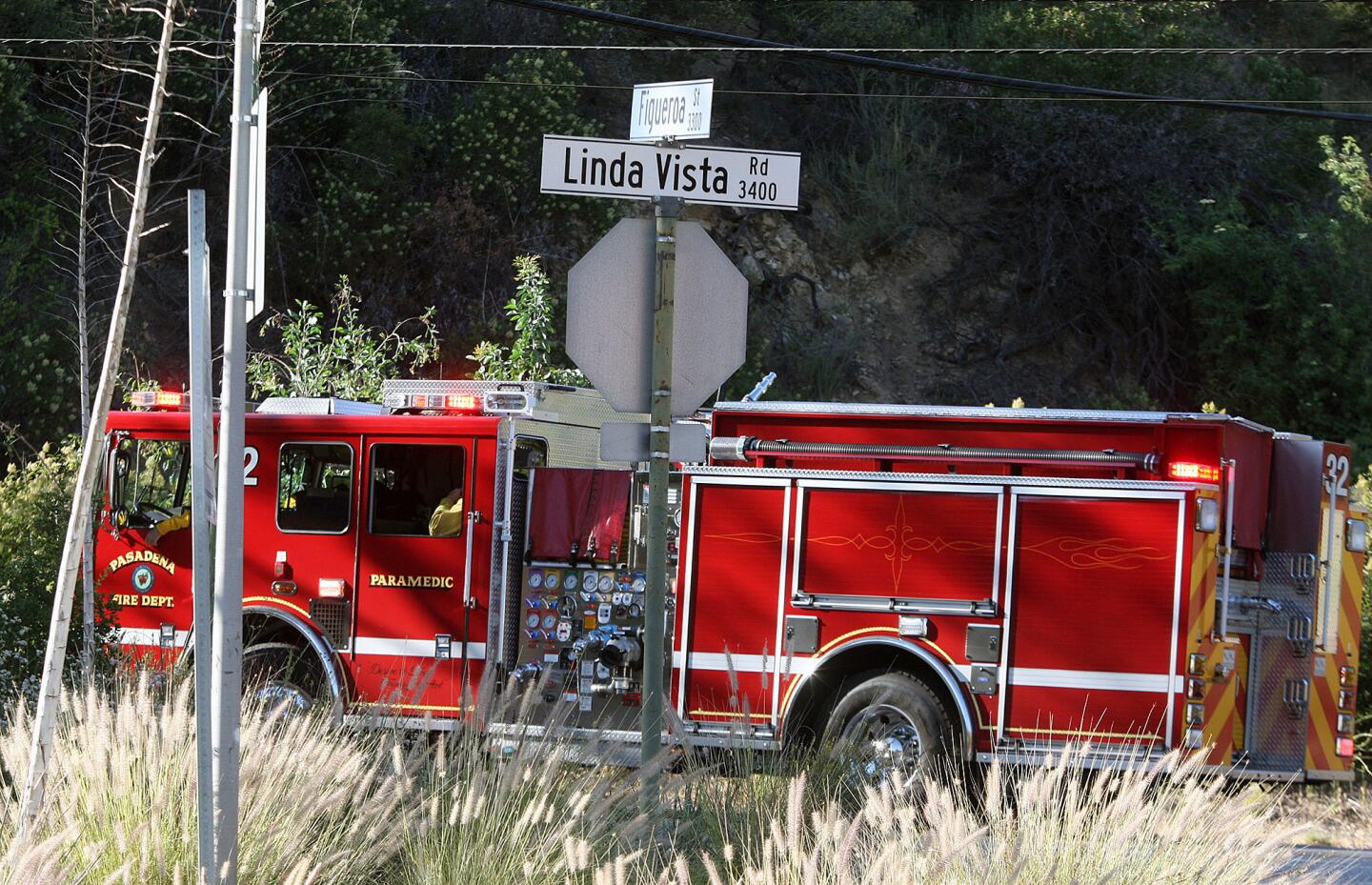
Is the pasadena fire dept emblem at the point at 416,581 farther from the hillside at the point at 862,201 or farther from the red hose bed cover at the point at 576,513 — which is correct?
the hillside at the point at 862,201

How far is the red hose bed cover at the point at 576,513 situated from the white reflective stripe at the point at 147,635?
8.40 ft

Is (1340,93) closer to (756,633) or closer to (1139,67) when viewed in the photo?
(1139,67)

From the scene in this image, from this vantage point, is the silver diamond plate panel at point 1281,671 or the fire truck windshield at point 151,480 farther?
the fire truck windshield at point 151,480

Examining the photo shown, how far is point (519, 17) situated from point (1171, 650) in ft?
68.1

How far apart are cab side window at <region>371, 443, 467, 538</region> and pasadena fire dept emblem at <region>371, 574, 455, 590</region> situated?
0.29 m

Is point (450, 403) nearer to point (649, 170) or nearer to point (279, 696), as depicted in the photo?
point (279, 696)

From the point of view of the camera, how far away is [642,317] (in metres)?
6.48

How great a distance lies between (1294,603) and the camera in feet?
33.2

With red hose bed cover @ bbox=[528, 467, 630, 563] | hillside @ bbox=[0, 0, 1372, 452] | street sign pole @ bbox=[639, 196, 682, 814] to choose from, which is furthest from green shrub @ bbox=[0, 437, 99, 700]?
hillside @ bbox=[0, 0, 1372, 452]

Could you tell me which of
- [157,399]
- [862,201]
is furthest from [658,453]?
[862,201]

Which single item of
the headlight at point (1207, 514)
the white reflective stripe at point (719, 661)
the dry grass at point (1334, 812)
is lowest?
the dry grass at point (1334, 812)

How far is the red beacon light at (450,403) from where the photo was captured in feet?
36.6

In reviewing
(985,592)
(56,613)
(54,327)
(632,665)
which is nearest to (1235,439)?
(985,592)

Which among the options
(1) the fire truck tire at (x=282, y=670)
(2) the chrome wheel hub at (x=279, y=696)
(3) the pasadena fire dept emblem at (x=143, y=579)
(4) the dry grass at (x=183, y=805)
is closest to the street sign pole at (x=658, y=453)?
(4) the dry grass at (x=183, y=805)
